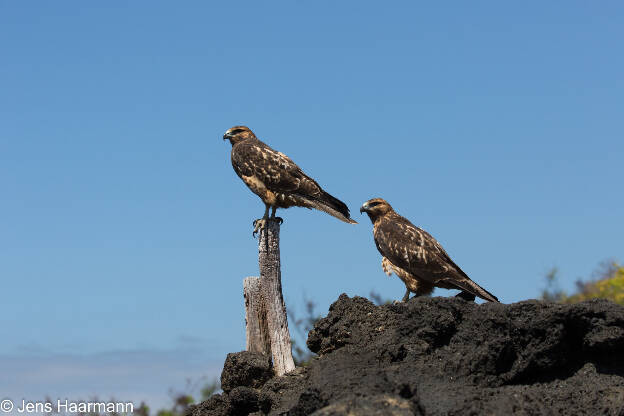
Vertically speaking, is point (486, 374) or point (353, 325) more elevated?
point (353, 325)

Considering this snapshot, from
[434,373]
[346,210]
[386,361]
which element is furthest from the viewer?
[346,210]

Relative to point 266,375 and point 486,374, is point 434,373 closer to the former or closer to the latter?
point 486,374

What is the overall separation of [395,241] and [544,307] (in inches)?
167

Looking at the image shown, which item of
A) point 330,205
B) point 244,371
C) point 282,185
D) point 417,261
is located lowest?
point 244,371

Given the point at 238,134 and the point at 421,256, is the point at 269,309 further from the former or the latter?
the point at 238,134

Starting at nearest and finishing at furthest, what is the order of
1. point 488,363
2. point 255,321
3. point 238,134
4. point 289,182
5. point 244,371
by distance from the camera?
point 488,363
point 244,371
point 255,321
point 289,182
point 238,134

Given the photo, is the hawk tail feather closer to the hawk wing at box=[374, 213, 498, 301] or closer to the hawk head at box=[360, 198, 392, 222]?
the hawk head at box=[360, 198, 392, 222]

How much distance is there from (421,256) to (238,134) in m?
4.55

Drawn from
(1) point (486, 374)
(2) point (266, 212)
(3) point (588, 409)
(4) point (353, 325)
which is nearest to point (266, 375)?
(4) point (353, 325)

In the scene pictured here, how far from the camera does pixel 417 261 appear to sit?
1187 cm

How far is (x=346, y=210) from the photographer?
13016mm

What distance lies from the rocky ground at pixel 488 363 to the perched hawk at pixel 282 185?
429 cm

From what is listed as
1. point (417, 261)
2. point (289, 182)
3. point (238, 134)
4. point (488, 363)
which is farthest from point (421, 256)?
point (238, 134)

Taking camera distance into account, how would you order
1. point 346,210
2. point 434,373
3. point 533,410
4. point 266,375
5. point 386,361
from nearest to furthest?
1. point 533,410
2. point 434,373
3. point 386,361
4. point 266,375
5. point 346,210
